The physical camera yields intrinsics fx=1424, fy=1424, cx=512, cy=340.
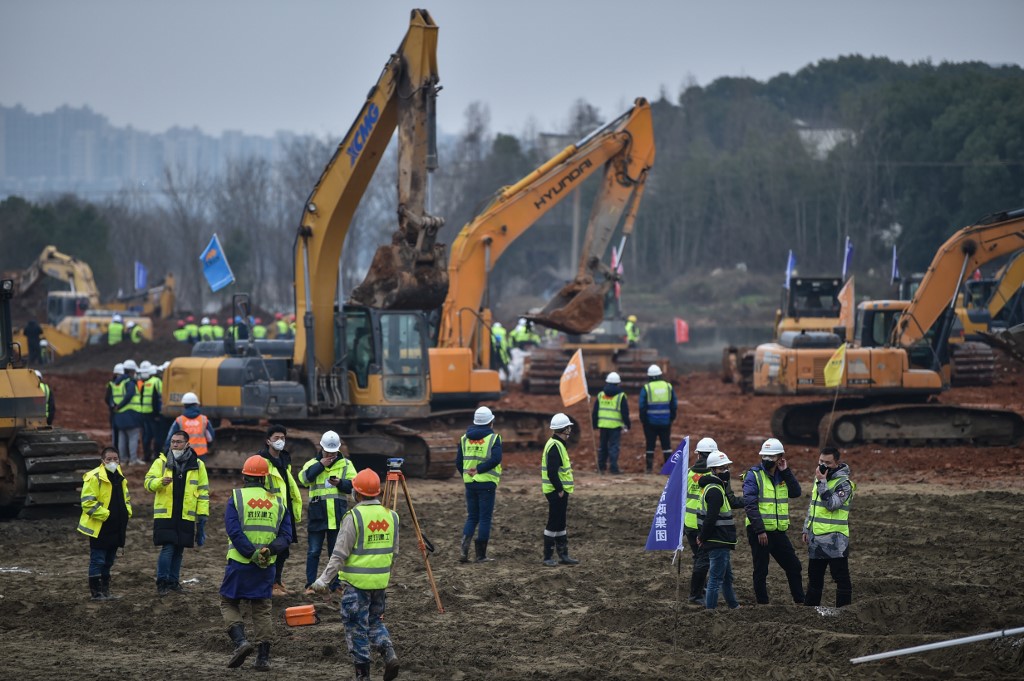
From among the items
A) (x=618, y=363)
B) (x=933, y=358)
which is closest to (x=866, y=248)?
(x=618, y=363)

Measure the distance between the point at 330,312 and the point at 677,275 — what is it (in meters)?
Answer: 68.5

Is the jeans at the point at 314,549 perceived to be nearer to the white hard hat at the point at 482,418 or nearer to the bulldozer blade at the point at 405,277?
the white hard hat at the point at 482,418

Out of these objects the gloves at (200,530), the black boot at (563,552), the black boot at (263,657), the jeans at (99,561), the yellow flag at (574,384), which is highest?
the yellow flag at (574,384)

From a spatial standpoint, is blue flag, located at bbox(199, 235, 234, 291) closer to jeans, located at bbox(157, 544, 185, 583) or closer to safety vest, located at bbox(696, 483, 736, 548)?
jeans, located at bbox(157, 544, 185, 583)

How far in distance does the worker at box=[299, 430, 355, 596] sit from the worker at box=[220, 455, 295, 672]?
87.7 inches

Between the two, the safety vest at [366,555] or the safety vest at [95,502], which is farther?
the safety vest at [95,502]

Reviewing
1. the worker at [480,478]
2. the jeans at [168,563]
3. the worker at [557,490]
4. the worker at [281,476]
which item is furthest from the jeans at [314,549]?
the worker at [557,490]

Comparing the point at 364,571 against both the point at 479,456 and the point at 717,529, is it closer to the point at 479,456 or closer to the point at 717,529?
→ the point at 717,529

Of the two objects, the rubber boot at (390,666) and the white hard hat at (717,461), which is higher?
the white hard hat at (717,461)

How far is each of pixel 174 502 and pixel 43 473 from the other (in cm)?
484

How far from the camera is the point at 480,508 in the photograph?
16172 millimetres

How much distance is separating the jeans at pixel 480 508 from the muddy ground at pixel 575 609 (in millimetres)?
409

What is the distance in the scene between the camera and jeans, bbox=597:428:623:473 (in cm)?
2361

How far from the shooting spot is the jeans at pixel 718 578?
13.2m
